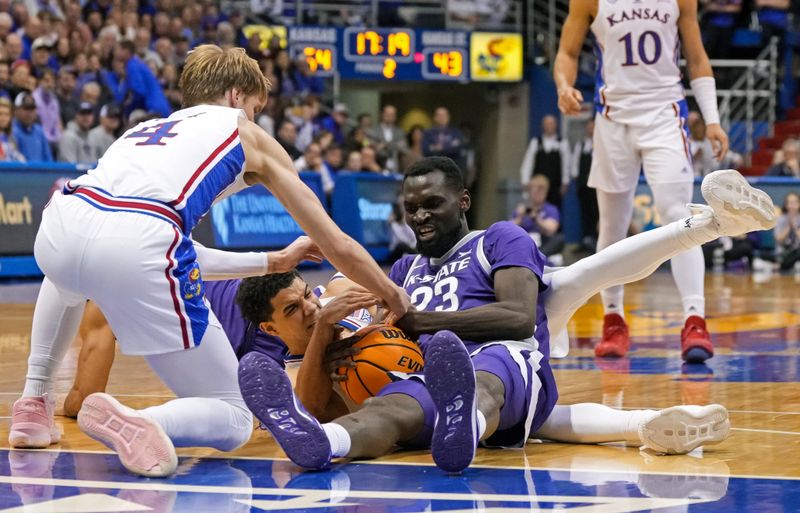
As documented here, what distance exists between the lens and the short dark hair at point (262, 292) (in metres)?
4.94

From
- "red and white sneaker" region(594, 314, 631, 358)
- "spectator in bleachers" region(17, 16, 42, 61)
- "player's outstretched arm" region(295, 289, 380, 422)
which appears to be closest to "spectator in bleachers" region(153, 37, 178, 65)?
"spectator in bleachers" region(17, 16, 42, 61)

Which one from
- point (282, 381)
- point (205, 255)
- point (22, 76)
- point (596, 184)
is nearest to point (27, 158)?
point (22, 76)

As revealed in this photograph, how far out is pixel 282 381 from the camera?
3.95 meters

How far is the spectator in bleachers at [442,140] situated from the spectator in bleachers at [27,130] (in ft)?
22.6

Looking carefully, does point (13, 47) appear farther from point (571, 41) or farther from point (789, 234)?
point (789, 234)

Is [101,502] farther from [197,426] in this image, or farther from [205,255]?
[205,255]

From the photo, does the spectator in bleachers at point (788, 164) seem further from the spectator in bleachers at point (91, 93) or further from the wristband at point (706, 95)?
the wristband at point (706, 95)

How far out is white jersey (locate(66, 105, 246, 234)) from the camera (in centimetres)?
416

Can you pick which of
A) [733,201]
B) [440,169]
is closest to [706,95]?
[733,201]

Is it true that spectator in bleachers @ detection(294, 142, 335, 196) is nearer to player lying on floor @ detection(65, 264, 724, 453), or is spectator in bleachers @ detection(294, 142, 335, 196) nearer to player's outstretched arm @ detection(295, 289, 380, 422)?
player lying on floor @ detection(65, 264, 724, 453)

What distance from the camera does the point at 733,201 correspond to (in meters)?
5.18

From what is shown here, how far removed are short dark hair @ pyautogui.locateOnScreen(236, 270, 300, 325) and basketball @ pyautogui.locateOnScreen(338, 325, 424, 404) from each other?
399 millimetres

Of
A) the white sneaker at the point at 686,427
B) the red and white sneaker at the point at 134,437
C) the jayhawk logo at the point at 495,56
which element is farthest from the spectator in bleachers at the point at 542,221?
the red and white sneaker at the point at 134,437

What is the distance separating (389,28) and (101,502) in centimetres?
1842
